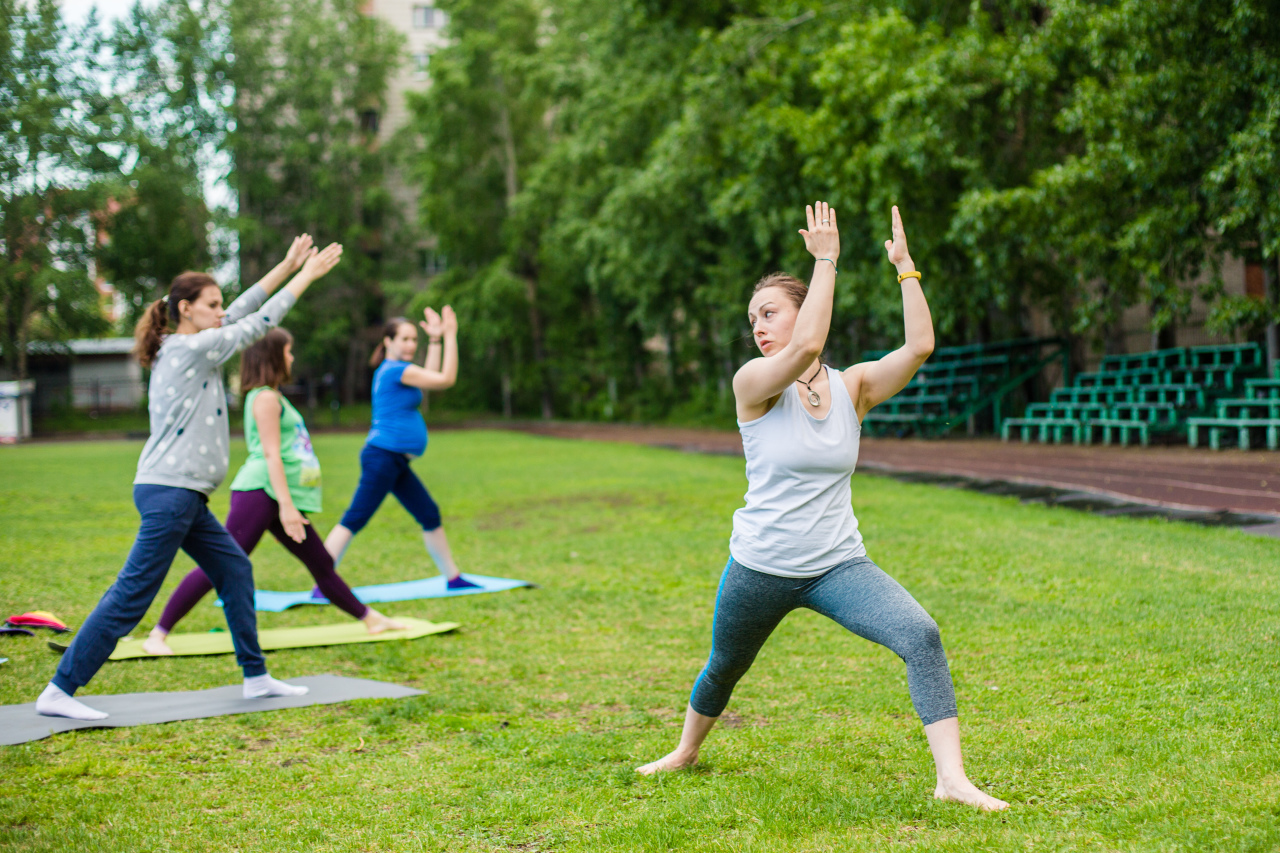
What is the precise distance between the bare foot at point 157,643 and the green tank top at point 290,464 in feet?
2.85

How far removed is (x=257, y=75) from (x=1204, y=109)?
38338mm

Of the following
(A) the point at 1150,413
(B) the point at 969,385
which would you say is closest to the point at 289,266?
(A) the point at 1150,413

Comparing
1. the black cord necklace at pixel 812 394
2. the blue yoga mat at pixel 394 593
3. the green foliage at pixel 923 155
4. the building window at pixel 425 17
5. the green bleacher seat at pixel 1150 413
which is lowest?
the blue yoga mat at pixel 394 593

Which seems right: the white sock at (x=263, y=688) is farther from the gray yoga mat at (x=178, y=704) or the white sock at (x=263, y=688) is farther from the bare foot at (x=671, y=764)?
the bare foot at (x=671, y=764)

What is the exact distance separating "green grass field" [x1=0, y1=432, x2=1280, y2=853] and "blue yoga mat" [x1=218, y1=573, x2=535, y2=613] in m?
0.23

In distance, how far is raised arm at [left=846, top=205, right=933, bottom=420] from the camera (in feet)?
11.0

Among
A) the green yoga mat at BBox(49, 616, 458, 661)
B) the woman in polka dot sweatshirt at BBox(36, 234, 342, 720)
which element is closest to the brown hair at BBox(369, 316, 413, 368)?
the green yoga mat at BBox(49, 616, 458, 661)

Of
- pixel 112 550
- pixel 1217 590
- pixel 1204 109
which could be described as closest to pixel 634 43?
pixel 1204 109

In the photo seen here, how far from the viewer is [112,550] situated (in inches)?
378

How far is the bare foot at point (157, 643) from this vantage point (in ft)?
19.1

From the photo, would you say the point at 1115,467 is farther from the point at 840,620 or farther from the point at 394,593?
the point at 840,620

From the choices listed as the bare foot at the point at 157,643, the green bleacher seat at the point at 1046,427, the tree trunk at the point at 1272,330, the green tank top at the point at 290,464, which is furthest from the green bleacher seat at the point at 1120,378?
the bare foot at the point at 157,643

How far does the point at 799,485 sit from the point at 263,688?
2.91 m

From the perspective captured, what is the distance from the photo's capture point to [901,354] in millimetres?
3389
